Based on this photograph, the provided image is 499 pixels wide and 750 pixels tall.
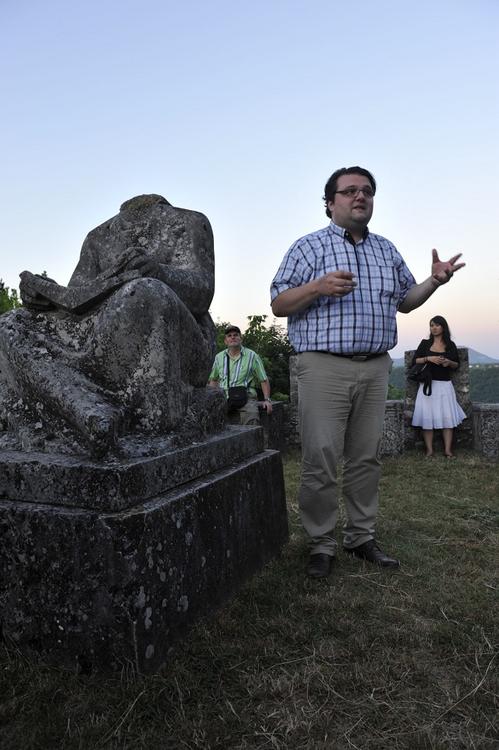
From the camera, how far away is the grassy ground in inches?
70.6

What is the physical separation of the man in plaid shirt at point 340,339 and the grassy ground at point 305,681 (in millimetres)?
370

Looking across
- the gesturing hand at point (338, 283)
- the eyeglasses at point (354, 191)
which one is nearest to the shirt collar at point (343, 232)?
the eyeglasses at point (354, 191)

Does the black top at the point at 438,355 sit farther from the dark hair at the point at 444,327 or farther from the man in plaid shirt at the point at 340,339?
the man in plaid shirt at the point at 340,339

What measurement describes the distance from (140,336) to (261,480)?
110cm

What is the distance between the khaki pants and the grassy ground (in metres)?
0.32

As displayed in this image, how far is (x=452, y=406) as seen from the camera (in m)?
7.97

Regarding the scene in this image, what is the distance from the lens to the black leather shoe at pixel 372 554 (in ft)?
10.8

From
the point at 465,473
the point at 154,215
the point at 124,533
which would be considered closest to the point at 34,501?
the point at 124,533

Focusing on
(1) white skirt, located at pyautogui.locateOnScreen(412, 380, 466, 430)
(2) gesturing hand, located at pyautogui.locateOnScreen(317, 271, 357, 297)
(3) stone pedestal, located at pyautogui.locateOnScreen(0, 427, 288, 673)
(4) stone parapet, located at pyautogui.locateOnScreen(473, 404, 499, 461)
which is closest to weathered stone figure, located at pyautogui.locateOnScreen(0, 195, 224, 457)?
(3) stone pedestal, located at pyautogui.locateOnScreen(0, 427, 288, 673)

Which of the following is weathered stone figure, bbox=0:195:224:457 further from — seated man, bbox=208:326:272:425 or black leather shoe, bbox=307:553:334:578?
seated man, bbox=208:326:272:425

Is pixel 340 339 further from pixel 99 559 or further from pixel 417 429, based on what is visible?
pixel 417 429

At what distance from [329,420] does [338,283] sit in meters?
0.76

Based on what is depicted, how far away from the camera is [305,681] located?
207 cm

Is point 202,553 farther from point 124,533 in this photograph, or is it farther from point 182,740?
point 182,740
